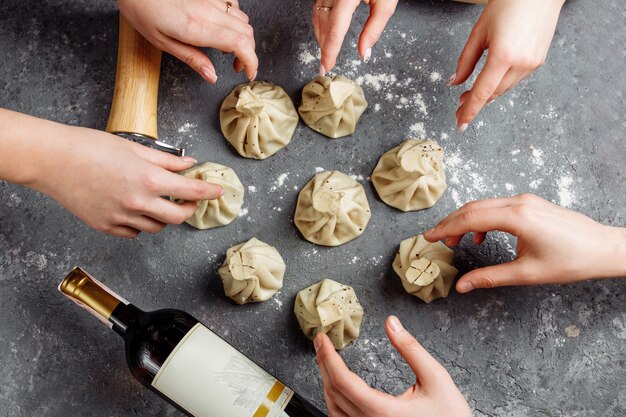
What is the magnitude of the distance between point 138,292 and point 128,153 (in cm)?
37

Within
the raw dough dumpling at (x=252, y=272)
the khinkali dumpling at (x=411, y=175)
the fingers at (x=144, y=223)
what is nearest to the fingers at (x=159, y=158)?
the fingers at (x=144, y=223)

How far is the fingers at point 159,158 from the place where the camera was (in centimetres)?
110

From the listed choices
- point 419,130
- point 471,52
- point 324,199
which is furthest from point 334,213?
point 471,52

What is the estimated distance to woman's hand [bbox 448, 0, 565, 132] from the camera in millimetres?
1135

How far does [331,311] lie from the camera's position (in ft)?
3.98

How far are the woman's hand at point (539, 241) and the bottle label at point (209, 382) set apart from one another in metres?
0.44

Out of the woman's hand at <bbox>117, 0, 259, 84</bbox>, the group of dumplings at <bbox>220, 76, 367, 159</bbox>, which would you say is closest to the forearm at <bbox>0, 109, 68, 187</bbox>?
the woman's hand at <bbox>117, 0, 259, 84</bbox>

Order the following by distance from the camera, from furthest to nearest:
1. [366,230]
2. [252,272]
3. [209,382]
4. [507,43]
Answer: [366,230]
[252,272]
[507,43]
[209,382]

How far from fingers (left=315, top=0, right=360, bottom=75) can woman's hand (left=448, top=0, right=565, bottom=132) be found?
24 centimetres

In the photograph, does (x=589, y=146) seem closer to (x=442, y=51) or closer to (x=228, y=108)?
(x=442, y=51)

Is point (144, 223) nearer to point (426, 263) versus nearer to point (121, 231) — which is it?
point (121, 231)

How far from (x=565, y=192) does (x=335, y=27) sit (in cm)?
63

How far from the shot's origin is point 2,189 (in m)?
1.34

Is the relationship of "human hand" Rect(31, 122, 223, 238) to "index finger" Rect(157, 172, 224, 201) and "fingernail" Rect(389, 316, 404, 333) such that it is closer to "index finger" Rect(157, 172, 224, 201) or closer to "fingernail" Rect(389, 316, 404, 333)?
"index finger" Rect(157, 172, 224, 201)
